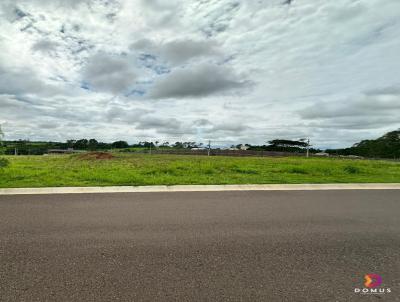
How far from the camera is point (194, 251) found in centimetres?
350

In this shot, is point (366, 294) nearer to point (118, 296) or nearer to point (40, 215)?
point (118, 296)

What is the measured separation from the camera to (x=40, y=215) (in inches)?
202

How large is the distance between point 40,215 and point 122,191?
299 centimetres

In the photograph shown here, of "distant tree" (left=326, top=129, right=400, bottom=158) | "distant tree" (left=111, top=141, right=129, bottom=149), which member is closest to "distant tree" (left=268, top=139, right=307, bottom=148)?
"distant tree" (left=326, top=129, right=400, bottom=158)

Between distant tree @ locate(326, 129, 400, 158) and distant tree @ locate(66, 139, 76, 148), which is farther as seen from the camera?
distant tree @ locate(66, 139, 76, 148)

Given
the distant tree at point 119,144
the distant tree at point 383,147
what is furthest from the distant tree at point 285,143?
the distant tree at point 119,144

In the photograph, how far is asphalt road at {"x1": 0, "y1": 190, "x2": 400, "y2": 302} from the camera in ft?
8.46

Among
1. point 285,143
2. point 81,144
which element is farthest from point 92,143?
point 285,143

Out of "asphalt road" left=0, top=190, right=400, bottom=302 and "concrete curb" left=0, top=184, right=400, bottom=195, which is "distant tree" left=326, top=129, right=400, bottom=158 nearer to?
"concrete curb" left=0, top=184, right=400, bottom=195

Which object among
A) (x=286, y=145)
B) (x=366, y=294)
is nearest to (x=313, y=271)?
(x=366, y=294)

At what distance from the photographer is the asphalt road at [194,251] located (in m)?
2.58
